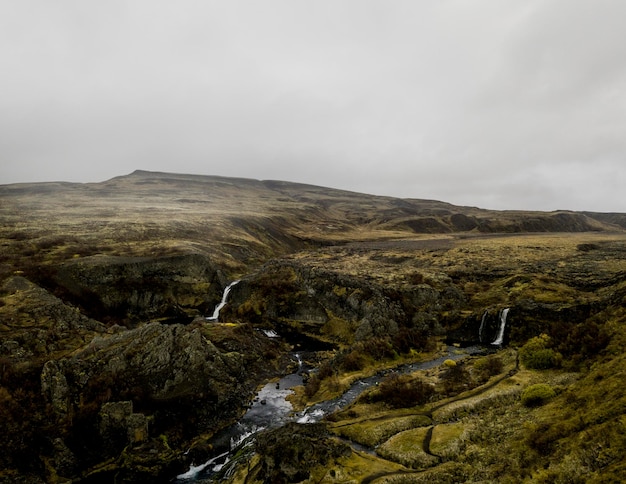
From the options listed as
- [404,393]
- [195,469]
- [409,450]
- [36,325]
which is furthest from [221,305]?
[409,450]

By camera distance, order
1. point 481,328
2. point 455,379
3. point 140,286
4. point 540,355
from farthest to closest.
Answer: point 140,286 → point 481,328 → point 455,379 → point 540,355

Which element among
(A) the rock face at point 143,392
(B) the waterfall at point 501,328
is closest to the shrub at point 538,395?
(A) the rock face at point 143,392

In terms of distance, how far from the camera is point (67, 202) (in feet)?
576

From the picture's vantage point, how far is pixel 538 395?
2245cm

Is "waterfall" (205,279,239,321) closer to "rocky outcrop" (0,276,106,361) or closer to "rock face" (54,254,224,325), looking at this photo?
"rock face" (54,254,224,325)

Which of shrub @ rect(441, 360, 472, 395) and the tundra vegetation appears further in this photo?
shrub @ rect(441, 360, 472, 395)

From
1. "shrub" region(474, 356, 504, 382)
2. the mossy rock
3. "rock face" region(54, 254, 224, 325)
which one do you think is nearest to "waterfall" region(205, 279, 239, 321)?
"rock face" region(54, 254, 224, 325)

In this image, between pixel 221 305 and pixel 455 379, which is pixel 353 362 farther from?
pixel 221 305

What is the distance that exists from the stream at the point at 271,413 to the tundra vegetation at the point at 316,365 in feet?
4.14

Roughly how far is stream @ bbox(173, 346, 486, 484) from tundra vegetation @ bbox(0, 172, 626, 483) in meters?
1.26

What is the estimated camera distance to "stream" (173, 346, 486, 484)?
28.1 meters

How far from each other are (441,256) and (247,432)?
7954 cm

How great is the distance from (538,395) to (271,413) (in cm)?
2263

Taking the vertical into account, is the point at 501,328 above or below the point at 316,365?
above
